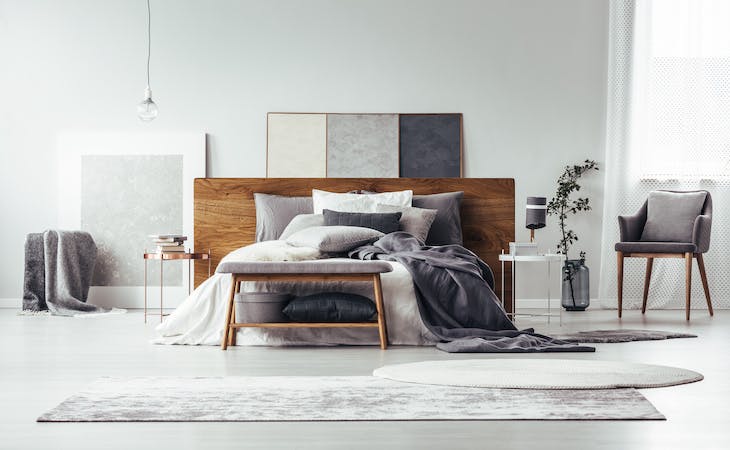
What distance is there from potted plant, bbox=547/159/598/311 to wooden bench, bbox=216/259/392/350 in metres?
3.05

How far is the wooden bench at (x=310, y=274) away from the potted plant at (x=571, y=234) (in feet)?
10.0

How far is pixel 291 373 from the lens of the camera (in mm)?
3703

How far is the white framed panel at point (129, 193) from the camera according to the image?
7555 mm

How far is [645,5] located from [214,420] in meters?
6.13

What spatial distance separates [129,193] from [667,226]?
4.35 metres

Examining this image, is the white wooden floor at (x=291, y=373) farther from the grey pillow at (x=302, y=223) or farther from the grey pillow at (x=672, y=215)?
the grey pillow at (x=672, y=215)

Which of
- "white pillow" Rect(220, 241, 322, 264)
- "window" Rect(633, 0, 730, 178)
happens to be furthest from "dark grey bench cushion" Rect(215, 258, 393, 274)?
"window" Rect(633, 0, 730, 178)

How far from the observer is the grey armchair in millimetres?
6746

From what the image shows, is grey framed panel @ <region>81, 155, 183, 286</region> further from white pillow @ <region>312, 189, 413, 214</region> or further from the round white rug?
the round white rug

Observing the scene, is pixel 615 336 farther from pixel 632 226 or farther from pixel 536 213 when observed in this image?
pixel 632 226

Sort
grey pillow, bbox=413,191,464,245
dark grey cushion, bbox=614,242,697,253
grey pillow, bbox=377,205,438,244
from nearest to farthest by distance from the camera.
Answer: grey pillow, bbox=377,205,438,244 < grey pillow, bbox=413,191,464,245 < dark grey cushion, bbox=614,242,697,253

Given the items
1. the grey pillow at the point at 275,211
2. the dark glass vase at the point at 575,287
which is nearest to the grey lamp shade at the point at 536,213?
the dark glass vase at the point at 575,287

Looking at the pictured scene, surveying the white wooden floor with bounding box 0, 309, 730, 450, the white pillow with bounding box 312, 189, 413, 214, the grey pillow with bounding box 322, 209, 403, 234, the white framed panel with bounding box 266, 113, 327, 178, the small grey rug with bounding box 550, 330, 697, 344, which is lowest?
the small grey rug with bounding box 550, 330, 697, 344

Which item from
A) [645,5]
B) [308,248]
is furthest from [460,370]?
[645,5]
